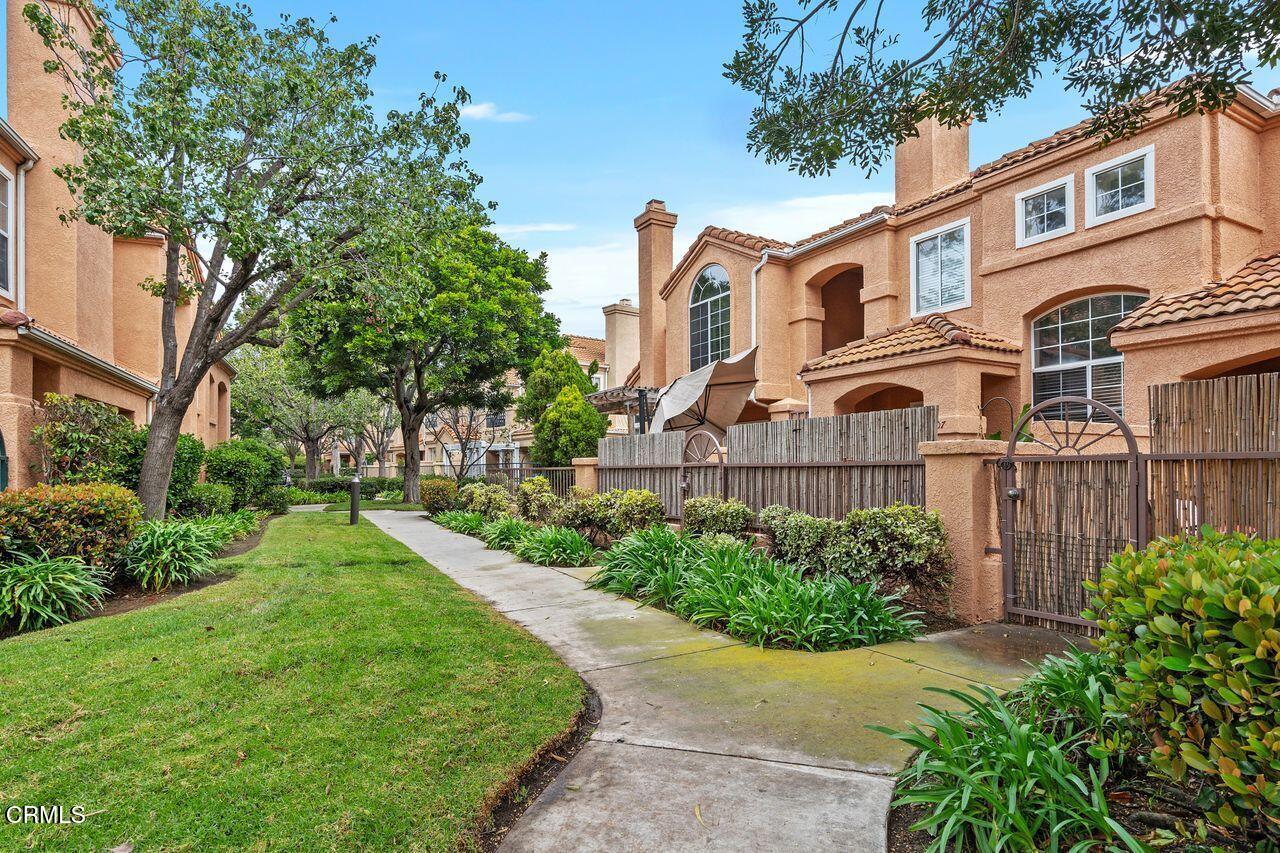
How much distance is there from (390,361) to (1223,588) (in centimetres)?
2315

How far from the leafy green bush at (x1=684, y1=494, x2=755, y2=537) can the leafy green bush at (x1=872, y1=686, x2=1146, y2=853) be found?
17.9 ft

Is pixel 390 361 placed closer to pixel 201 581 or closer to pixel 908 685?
pixel 201 581

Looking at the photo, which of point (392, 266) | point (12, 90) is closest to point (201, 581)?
point (392, 266)

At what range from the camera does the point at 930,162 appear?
15266 mm

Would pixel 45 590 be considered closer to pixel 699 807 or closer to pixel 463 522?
pixel 699 807

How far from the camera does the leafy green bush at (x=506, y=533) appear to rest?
488 inches

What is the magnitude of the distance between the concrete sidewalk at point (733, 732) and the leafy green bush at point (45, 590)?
4.53 meters

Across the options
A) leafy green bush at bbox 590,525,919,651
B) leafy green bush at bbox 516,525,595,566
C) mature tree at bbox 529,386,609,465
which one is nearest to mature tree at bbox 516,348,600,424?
mature tree at bbox 529,386,609,465

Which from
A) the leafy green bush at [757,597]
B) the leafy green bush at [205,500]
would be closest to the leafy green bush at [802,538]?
the leafy green bush at [757,597]

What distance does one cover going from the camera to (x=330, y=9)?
11.4 m

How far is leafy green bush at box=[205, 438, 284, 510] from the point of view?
56.2ft

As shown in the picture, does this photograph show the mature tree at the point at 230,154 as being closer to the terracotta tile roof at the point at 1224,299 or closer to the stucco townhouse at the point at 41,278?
the stucco townhouse at the point at 41,278

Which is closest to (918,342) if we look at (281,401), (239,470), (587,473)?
(587,473)

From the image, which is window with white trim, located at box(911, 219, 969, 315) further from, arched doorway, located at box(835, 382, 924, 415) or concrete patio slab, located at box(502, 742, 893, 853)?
concrete patio slab, located at box(502, 742, 893, 853)
